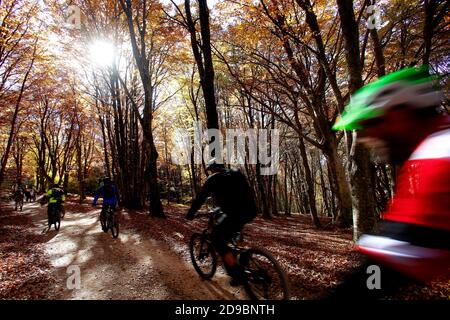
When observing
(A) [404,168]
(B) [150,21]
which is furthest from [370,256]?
(B) [150,21]

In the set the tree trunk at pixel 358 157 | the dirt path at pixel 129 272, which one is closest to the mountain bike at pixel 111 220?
the dirt path at pixel 129 272

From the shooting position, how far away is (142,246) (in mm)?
8820

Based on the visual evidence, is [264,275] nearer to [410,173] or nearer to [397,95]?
[410,173]

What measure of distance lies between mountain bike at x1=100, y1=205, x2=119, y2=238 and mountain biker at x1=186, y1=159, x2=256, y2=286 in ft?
23.9

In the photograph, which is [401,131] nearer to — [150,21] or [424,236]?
[424,236]

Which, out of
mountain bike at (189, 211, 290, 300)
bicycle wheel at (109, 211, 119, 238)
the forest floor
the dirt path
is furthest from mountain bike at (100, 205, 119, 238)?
mountain bike at (189, 211, 290, 300)

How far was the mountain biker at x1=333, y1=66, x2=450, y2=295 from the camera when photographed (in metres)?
1.31

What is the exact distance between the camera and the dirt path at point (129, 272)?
5152mm

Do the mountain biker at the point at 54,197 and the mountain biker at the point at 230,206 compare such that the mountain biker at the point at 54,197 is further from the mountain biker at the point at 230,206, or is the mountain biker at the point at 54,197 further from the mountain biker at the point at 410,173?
the mountain biker at the point at 410,173

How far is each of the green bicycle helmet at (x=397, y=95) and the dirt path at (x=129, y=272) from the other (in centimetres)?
407

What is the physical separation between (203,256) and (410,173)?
498cm

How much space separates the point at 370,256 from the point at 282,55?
16.2m

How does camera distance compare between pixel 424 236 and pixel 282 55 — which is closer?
pixel 424 236

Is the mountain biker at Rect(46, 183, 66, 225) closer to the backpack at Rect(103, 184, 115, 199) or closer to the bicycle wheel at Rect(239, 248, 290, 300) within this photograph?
the backpack at Rect(103, 184, 115, 199)
